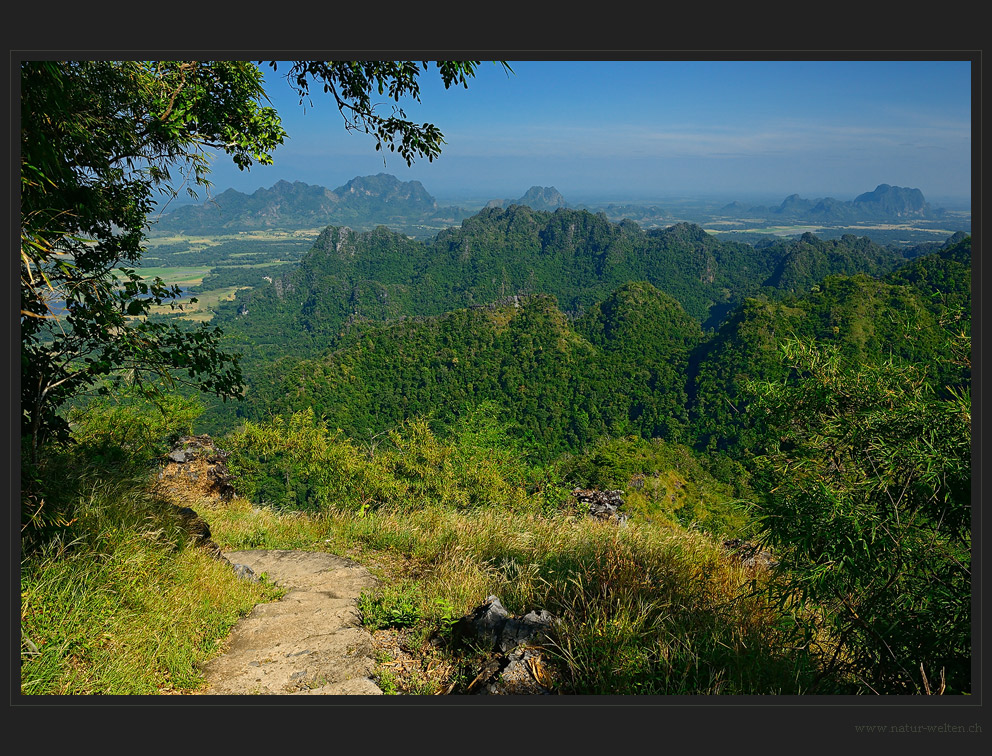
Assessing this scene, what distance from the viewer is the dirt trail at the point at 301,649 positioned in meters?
2.46

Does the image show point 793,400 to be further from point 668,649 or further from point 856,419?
point 668,649

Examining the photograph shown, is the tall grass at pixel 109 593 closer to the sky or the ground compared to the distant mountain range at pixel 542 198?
closer to the ground

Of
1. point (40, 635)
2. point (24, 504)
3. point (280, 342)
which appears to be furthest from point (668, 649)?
point (280, 342)

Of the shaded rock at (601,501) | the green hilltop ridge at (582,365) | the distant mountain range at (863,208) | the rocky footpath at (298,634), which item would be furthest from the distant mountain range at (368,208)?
the rocky footpath at (298,634)

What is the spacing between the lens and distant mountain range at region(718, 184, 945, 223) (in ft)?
16.3

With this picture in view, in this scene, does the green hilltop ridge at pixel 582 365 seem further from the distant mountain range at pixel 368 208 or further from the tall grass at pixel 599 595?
the distant mountain range at pixel 368 208

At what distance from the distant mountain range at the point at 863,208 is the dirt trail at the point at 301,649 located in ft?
14.4

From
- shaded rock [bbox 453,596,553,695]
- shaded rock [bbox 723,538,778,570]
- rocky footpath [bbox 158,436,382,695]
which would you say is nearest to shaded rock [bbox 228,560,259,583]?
rocky footpath [bbox 158,436,382,695]

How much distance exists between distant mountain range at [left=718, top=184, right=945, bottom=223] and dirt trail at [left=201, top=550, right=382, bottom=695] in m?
4.39

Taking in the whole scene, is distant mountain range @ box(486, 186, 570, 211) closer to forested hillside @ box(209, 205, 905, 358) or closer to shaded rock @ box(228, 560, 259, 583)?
forested hillside @ box(209, 205, 905, 358)

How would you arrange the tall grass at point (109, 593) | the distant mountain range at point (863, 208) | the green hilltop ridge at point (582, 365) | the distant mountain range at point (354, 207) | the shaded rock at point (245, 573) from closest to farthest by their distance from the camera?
the tall grass at point (109, 593) → the shaded rock at point (245, 573) → the distant mountain range at point (863, 208) → the green hilltop ridge at point (582, 365) → the distant mountain range at point (354, 207)

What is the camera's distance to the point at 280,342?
91.9 m

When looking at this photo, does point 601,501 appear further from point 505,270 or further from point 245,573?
point 505,270
